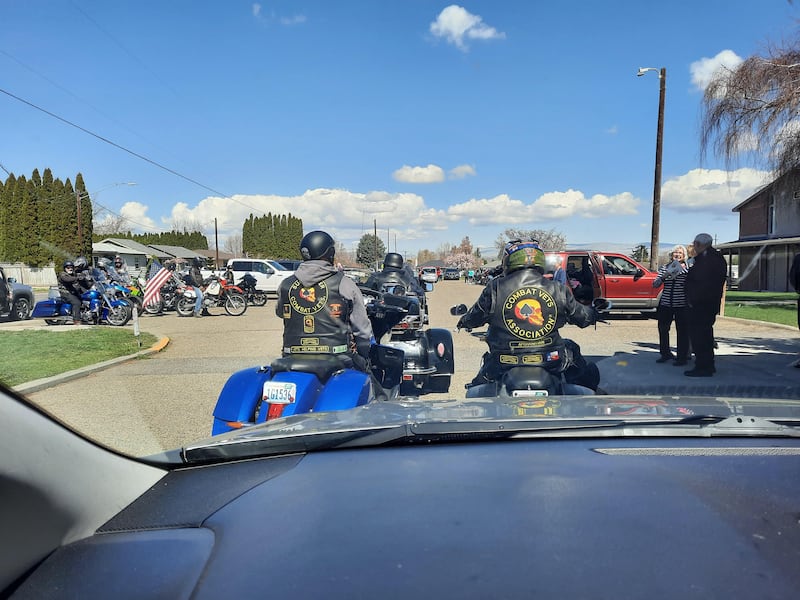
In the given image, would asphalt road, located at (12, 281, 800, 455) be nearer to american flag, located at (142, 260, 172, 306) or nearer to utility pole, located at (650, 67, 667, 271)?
american flag, located at (142, 260, 172, 306)

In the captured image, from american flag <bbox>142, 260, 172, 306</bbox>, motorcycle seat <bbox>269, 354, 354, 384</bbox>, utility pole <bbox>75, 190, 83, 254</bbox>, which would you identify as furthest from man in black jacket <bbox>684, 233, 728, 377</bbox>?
american flag <bbox>142, 260, 172, 306</bbox>

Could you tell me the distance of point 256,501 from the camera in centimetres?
170

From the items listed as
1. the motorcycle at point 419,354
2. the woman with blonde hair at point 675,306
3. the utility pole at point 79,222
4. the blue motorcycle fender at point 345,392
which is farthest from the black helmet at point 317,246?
the utility pole at point 79,222

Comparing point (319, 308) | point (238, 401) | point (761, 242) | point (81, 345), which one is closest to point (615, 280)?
point (81, 345)

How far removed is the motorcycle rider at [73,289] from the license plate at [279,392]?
11710 mm

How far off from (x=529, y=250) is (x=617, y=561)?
321 cm

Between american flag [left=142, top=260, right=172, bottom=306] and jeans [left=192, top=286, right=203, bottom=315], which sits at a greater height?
american flag [left=142, top=260, right=172, bottom=306]

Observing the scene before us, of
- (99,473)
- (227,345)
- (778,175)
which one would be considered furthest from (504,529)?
(778,175)

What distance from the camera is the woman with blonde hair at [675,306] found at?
29.6 ft

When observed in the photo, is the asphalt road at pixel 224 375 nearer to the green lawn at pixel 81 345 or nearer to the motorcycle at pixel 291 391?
the green lawn at pixel 81 345

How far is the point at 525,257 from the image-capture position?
168 inches

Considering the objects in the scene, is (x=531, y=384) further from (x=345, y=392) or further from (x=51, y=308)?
(x=51, y=308)

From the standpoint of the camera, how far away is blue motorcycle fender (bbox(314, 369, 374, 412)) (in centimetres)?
359

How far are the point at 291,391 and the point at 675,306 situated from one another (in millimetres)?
7272
